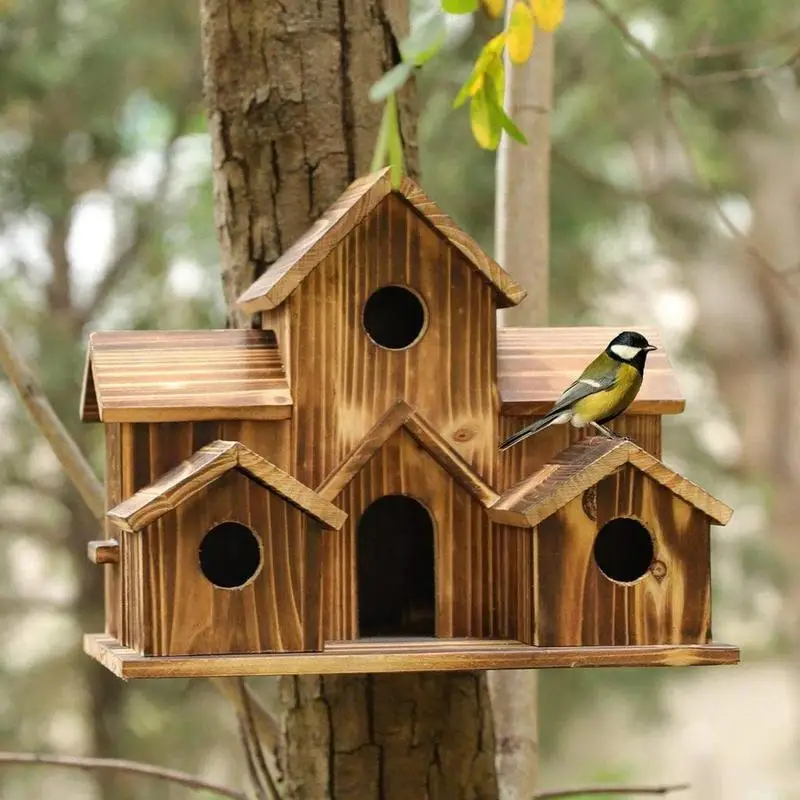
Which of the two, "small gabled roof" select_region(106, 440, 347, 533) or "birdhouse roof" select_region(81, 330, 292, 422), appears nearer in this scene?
"small gabled roof" select_region(106, 440, 347, 533)

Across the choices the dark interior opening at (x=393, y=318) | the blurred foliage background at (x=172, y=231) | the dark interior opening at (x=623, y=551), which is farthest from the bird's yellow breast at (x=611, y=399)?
the blurred foliage background at (x=172, y=231)

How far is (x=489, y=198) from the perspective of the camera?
4754 mm

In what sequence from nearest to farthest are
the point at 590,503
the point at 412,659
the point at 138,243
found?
the point at 412,659 → the point at 590,503 → the point at 138,243

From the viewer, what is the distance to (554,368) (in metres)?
1.85

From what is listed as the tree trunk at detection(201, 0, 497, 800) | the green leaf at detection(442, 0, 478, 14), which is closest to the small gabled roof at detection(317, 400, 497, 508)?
the tree trunk at detection(201, 0, 497, 800)

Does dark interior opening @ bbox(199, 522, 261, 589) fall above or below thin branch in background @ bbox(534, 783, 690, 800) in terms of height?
above

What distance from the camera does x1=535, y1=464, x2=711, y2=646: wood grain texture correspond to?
64.4 inches

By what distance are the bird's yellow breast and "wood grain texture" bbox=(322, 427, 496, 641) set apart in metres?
0.18

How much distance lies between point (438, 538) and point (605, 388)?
10.8 inches

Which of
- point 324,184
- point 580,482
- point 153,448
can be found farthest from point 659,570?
point 324,184

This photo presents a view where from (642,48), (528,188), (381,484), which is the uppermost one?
(642,48)

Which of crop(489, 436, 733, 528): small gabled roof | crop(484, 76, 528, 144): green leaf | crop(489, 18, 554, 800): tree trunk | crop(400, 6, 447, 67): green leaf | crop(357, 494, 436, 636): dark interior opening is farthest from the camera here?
crop(489, 18, 554, 800): tree trunk

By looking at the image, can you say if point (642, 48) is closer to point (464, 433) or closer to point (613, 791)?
point (464, 433)

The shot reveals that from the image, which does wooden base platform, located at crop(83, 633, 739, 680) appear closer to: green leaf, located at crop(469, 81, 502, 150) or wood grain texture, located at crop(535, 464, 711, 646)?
wood grain texture, located at crop(535, 464, 711, 646)
